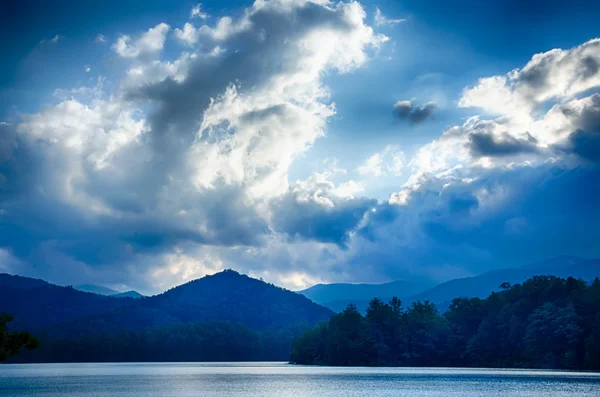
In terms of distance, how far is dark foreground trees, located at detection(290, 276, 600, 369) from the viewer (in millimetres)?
130375

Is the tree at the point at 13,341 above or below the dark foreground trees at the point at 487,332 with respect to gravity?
below

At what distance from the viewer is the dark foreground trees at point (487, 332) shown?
130375mm

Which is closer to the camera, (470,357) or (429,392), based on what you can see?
(429,392)

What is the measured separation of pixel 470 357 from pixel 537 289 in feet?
84.7

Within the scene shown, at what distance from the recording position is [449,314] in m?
180

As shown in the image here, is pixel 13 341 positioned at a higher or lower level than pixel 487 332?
lower

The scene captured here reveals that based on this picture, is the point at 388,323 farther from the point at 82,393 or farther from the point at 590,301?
the point at 82,393

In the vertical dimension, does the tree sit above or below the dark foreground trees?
below

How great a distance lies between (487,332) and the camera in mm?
157000

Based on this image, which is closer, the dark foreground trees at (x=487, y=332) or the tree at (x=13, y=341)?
the tree at (x=13, y=341)

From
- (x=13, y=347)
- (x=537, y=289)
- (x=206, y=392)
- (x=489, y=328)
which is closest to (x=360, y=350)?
(x=489, y=328)

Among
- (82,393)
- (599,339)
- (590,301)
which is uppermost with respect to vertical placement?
(590,301)

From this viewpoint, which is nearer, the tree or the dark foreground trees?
the tree

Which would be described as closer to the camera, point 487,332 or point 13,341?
point 13,341
